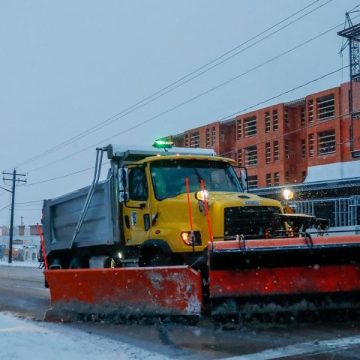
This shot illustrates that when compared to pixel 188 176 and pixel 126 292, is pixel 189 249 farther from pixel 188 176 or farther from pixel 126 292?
pixel 188 176

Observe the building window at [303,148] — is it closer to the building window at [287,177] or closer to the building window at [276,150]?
the building window at [287,177]

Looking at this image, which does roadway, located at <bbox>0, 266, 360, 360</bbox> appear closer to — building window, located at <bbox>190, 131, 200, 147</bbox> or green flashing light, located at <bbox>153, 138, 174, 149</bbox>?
green flashing light, located at <bbox>153, 138, 174, 149</bbox>

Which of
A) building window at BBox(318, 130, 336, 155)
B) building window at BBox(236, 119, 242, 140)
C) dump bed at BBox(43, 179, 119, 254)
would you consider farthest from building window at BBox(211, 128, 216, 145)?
dump bed at BBox(43, 179, 119, 254)

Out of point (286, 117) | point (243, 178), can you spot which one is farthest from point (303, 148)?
point (243, 178)

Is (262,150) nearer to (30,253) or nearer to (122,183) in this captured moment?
(30,253)

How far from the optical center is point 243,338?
24.8 feet

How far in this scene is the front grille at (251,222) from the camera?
8883 mm

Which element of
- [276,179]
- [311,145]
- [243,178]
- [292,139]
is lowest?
[243,178]

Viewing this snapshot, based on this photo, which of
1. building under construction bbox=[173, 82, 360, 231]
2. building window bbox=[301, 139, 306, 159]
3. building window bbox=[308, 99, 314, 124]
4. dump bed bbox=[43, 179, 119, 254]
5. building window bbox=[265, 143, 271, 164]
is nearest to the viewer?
dump bed bbox=[43, 179, 119, 254]

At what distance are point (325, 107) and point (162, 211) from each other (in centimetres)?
3656

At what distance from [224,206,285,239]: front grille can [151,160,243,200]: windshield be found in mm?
1126

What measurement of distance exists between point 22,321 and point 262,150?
4216cm

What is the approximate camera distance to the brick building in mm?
42656

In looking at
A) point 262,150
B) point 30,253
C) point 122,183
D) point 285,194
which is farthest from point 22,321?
point 30,253
